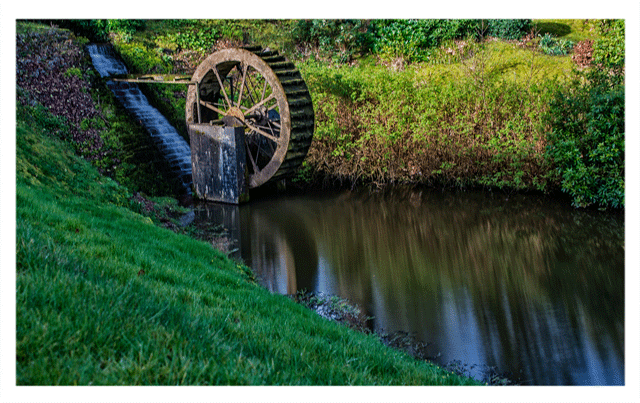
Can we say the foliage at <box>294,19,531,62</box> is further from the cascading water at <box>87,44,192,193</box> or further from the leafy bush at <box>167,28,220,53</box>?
the cascading water at <box>87,44,192,193</box>

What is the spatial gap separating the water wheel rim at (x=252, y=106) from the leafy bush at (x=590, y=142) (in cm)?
520

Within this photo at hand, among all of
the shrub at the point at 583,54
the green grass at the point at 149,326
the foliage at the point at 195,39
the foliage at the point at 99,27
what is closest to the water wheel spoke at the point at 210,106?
the foliage at the point at 195,39

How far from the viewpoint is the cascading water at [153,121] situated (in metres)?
12.3

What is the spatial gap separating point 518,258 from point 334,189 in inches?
209

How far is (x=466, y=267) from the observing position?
7.86 metres

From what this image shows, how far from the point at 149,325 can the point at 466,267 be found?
5797 mm

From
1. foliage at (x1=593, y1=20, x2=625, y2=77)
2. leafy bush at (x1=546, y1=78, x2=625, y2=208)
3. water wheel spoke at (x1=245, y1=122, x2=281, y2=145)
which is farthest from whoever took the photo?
water wheel spoke at (x1=245, y1=122, x2=281, y2=145)

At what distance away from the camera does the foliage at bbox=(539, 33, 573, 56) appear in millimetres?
14195

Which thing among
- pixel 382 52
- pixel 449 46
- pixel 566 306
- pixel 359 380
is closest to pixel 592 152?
pixel 566 306

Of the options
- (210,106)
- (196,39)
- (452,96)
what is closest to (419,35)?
(452,96)

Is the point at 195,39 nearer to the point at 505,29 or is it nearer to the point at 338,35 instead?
the point at 338,35

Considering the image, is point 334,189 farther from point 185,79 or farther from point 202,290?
point 202,290

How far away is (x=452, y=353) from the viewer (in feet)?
17.6

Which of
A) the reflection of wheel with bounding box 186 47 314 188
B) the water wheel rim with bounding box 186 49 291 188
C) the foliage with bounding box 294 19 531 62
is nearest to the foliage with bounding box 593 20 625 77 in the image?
the foliage with bounding box 294 19 531 62
